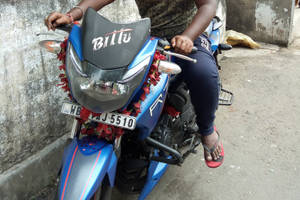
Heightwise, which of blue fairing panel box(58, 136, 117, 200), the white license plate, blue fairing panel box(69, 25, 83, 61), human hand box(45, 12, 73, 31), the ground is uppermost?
human hand box(45, 12, 73, 31)

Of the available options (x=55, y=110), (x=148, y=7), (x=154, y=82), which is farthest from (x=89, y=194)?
(x=148, y=7)

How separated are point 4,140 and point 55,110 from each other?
49cm

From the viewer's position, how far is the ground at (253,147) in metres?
2.87

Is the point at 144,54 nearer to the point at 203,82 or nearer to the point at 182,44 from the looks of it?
the point at 182,44

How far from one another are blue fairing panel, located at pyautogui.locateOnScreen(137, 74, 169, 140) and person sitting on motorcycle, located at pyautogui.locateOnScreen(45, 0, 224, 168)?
0.25 m

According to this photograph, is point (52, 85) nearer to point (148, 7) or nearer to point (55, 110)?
point (55, 110)

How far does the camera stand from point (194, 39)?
207 centimetres

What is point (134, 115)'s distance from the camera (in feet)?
6.24

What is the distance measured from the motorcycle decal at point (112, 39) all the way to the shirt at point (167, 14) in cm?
79

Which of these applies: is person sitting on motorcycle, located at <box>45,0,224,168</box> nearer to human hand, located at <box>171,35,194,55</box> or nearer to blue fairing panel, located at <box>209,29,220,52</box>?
human hand, located at <box>171,35,194,55</box>

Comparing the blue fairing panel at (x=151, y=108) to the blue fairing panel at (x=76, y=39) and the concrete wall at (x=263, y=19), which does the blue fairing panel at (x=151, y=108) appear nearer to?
the blue fairing panel at (x=76, y=39)

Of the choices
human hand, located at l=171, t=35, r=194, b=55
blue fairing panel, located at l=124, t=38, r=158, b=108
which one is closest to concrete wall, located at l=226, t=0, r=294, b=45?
human hand, located at l=171, t=35, r=194, b=55

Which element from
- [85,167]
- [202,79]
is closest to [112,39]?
[85,167]

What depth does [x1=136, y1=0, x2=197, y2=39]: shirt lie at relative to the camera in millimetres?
2512
